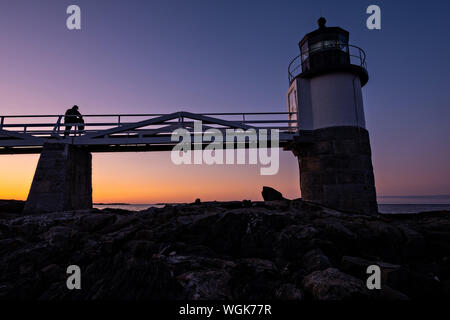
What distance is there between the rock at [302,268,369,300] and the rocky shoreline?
0.01 m

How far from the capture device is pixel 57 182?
Answer: 10844 mm

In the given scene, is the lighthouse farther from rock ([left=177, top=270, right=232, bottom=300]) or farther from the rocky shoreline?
rock ([left=177, top=270, right=232, bottom=300])

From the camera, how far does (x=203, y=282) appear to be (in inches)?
170

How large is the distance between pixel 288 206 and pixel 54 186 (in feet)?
32.1

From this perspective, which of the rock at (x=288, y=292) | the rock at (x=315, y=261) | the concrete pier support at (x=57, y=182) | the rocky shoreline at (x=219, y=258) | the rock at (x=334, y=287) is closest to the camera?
the rock at (x=334, y=287)

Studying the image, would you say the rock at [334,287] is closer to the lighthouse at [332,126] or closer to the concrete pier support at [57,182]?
the lighthouse at [332,126]

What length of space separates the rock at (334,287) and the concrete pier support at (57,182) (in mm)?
10265

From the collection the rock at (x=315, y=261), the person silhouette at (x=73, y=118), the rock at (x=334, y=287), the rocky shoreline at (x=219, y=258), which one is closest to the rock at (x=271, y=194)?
the rocky shoreline at (x=219, y=258)

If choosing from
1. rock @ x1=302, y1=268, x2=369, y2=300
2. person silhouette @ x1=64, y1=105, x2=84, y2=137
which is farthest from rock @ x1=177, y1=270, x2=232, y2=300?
person silhouette @ x1=64, y1=105, x2=84, y2=137

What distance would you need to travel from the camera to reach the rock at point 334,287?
374cm

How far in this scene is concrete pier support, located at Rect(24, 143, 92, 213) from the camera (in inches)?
416

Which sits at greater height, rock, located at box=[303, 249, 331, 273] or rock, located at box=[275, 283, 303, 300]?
rock, located at box=[303, 249, 331, 273]

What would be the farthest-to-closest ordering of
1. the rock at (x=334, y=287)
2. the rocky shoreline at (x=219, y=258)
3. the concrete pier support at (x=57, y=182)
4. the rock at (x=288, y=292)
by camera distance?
the concrete pier support at (x=57, y=182) → the rocky shoreline at (x=219, y=258) → the rock at (x=288, y=292) → the rock at (x=334, y=287)
